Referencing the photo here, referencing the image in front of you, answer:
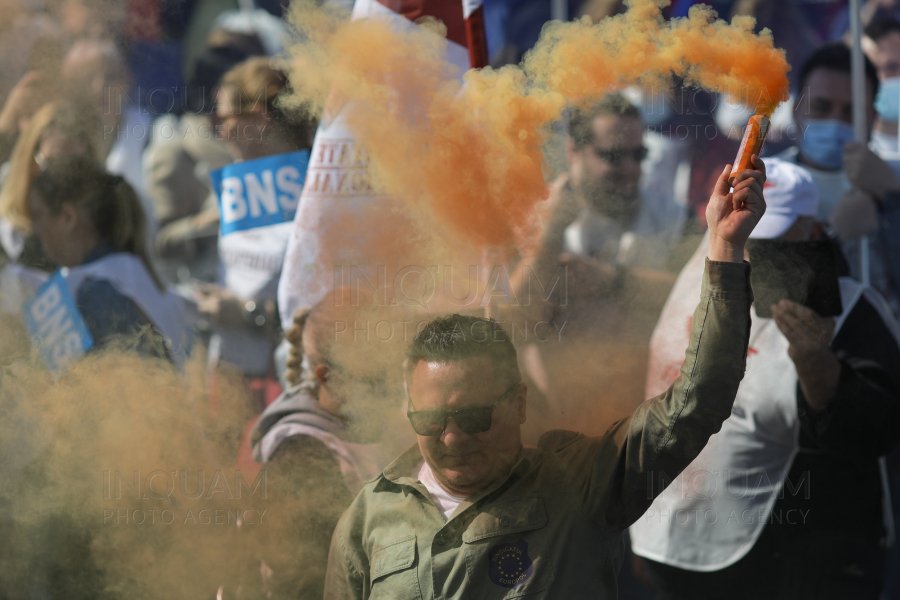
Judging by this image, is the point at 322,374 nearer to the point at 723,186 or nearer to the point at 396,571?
the point at 396,571

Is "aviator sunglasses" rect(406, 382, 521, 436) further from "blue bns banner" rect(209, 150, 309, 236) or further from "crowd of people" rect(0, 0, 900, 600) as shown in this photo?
"blue bns banner" rect(209, 150, 309, 236)

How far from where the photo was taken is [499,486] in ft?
5.67

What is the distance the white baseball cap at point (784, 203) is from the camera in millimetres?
2338

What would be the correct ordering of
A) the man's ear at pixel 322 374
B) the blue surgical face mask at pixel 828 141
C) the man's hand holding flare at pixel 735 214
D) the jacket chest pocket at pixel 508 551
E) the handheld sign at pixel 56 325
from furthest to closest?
the blue surgical face mask at pixel 828 141, the handheld sign at pixel 56 325, the man's ear at pixel 322 374, the jacket chest pocket at pixel 508 551, the man's hand holding flare at pixel 735 214

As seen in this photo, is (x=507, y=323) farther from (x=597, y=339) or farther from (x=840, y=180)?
(x=840, y=180)

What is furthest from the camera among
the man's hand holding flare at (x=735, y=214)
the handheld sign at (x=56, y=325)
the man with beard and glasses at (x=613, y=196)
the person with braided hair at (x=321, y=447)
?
the man with beard and glasses at (x=613, y=196)

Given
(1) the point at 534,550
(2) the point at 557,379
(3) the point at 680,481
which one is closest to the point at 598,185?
(2) the point at 557,379
